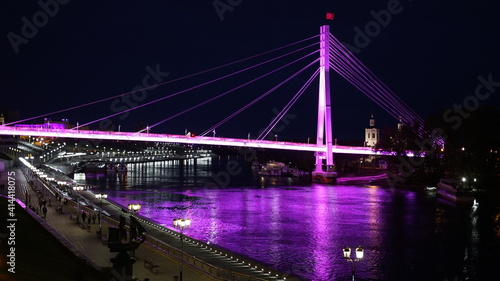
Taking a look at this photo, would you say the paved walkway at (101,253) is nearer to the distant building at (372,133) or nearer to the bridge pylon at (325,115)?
the bridge pylon at (325,115)

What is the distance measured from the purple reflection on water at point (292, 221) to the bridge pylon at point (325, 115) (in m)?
6.91

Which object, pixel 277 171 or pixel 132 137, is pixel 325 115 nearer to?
pixel 132 137

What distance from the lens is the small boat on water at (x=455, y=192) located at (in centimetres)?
3577

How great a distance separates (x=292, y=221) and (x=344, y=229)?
323cm

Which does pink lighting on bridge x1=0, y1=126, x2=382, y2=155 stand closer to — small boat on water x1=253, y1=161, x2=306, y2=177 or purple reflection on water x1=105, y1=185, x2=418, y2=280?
purple reflection on water x1=105, y1=185, x2=418, y2=280

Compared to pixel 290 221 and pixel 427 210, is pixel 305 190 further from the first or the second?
pixel 290 221

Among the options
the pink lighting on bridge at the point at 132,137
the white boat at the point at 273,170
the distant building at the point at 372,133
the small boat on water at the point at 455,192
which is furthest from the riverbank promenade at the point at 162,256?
the distant building at the point at 372,133

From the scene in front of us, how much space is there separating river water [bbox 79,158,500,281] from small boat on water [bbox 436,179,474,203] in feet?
2.94

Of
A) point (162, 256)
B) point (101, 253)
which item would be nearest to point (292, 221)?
point (162, 256)

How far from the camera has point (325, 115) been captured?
49.5 metres

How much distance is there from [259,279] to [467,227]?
16005 mm

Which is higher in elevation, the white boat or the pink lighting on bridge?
the pink lighting on bridge

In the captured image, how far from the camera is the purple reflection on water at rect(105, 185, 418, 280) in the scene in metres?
18.4

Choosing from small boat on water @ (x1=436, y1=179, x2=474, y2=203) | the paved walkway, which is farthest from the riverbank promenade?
small boat on water @ (x1=436, y1=179, x2=474, y2=203)
